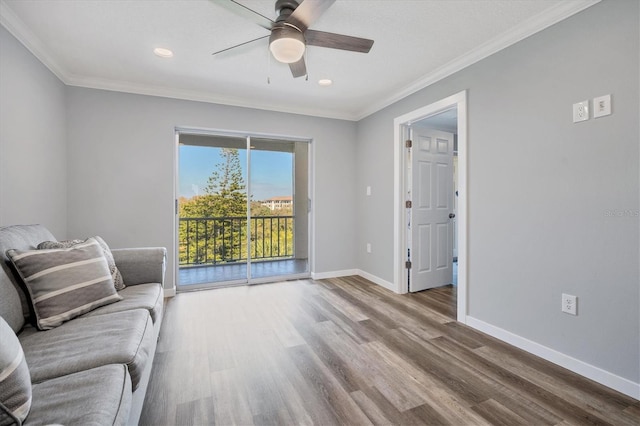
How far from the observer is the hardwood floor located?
5.01 feet

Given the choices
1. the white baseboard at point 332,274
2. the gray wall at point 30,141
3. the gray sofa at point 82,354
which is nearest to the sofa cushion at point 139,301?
the gray sofa at point 82,354

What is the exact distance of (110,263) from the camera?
79.7 inches

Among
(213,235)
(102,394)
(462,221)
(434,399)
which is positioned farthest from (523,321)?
(213,235)

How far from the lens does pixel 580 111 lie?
6.25 feet

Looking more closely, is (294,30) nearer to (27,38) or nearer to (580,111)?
(580,111)

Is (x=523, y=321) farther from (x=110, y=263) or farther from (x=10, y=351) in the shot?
(x=110, y=263)

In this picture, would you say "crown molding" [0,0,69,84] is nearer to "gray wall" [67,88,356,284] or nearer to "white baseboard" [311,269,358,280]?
"gray wall" [67,88,356,284]

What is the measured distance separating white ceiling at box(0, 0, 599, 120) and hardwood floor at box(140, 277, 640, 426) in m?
2.28

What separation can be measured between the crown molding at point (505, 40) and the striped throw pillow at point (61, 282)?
328cm

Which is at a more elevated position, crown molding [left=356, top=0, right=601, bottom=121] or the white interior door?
crown molding [left=356, top=0, right=601, bottom=121]

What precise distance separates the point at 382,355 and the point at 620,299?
1.49 metres

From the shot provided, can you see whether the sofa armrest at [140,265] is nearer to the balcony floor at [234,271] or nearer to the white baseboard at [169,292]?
the white baseboard at [169,292]

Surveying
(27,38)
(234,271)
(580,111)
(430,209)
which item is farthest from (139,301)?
(430,209)

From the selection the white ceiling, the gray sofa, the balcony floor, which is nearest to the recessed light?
the white ceiling
